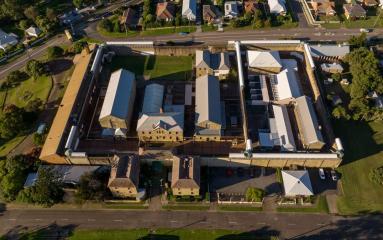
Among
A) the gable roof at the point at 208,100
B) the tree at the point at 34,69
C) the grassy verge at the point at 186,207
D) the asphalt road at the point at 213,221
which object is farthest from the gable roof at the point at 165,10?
the asphalt road at the point at 213,221

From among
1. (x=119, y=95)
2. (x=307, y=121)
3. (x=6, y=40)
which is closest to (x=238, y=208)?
(x=307, y=121)

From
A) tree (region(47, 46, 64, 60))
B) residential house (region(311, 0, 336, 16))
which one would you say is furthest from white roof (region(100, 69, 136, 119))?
residential house (region(311, 0, 336, 16))

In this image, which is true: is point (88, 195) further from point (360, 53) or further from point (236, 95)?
point (360, 53)

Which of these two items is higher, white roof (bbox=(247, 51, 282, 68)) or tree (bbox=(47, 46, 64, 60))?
tree (bbox=(47, 46, 64, 60))

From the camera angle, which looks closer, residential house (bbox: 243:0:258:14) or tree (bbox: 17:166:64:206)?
tree (bbox: 17:166:64:206)

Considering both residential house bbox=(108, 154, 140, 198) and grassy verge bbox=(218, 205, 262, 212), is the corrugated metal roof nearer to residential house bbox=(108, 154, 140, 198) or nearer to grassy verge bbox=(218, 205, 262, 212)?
grassy verge bbox=(218, 205, 262, 212)

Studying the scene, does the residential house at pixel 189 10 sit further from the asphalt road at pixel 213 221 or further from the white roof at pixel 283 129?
the asphalt road at pixel 213 221
